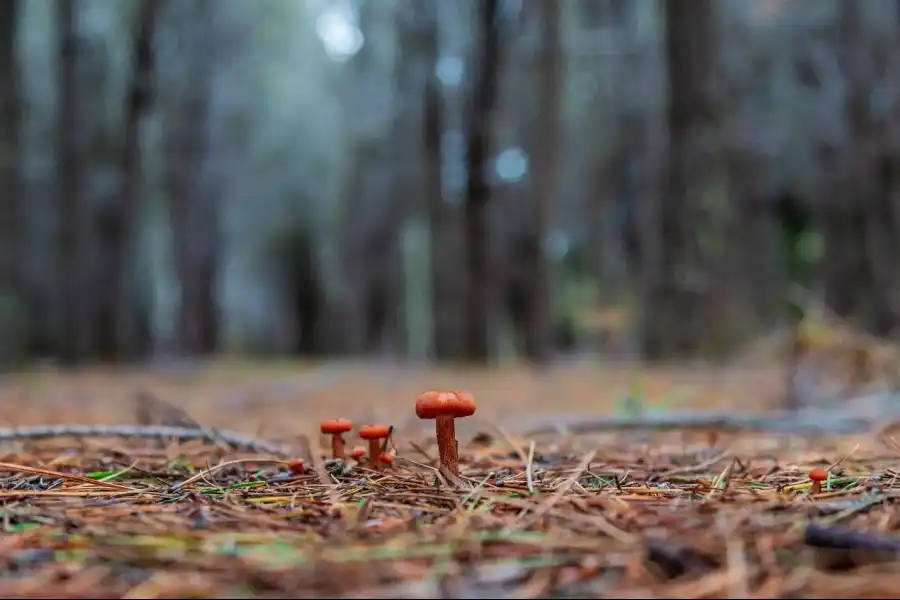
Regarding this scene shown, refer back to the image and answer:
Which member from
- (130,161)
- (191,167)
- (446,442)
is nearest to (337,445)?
(446,442)

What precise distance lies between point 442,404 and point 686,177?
25.0ft

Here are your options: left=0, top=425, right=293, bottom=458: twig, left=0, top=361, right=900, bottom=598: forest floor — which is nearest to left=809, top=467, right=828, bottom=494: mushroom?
left=0, top=361, right=900, bottom=598: forest floor

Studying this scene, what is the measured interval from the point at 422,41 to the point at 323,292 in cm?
1328

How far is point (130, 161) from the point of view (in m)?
11.1

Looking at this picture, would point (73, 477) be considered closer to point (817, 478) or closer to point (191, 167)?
point (817, 478)

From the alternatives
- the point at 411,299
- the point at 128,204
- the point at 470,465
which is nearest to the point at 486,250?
the point at 128,204

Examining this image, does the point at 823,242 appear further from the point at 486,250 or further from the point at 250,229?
the point at 250,229

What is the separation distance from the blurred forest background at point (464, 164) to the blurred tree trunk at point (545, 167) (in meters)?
0.03

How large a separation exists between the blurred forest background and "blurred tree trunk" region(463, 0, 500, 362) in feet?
0.13

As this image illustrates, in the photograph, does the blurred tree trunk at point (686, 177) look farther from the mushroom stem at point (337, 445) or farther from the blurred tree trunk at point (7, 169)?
the mushroom stem at point (337, 445)

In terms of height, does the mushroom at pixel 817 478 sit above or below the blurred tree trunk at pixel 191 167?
below

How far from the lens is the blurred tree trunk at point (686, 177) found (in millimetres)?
8453

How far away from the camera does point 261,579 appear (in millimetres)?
1000

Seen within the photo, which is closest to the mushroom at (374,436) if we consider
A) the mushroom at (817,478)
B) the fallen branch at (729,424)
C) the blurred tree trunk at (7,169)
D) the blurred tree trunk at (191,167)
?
the mushroom at (817,478)
